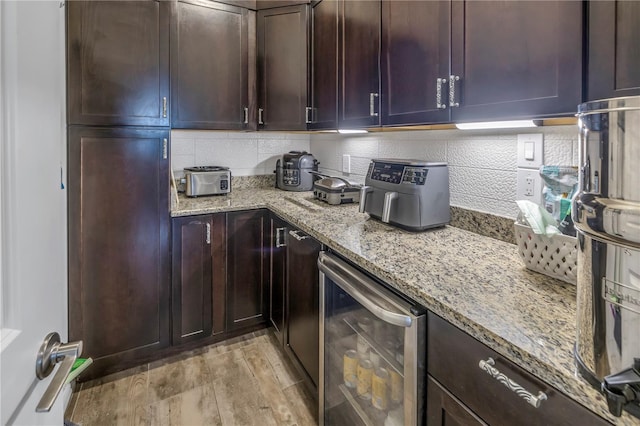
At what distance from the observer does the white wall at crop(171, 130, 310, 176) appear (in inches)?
102

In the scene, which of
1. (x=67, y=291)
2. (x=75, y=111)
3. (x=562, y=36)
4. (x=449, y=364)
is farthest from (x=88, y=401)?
(x=562, y=36)

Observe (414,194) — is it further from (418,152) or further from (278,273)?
(278,273)

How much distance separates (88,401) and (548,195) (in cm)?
223

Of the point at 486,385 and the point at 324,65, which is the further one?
the point at 324,65


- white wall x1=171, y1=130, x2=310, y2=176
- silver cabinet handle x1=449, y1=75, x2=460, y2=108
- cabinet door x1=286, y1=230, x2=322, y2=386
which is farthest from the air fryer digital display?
white wall x1=171, y1=130, x2=310, y2=176

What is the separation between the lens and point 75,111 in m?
1.73

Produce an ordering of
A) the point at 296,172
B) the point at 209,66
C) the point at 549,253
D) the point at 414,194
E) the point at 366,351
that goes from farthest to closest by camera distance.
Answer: the point at 296,172 < the point at 209,66 < the point at 414,194 < the point at 366,351 < the point at 549,253

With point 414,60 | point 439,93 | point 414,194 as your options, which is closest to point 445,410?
point 414,194

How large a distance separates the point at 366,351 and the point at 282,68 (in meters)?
1.88

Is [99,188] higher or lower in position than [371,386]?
higher

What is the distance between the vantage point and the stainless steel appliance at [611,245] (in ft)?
1.53

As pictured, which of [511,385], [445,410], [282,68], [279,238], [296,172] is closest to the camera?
[511,385]

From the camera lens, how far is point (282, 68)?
2379 mm

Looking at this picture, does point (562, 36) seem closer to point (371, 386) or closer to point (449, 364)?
point (449, 364)
